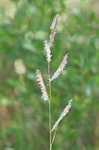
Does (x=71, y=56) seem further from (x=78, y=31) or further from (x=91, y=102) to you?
(x=91, y=102)

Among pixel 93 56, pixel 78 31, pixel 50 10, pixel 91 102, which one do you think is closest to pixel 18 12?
pixel 50 10

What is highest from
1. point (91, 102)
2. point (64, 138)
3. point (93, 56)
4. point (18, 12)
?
point (18, 12)

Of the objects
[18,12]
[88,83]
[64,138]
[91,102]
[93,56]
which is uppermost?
[18,12]

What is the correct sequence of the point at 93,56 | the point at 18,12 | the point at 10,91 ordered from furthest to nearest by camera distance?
the point at 10,91, the point at 18,12, the point at 93,56

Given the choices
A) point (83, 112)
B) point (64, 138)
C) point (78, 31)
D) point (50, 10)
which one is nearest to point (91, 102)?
point (83, 112)

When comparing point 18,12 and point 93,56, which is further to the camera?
point 18,12

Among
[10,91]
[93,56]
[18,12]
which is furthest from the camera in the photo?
[10,91]

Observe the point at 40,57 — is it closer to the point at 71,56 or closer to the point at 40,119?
the point at 71,56

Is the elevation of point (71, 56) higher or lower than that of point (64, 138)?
higher

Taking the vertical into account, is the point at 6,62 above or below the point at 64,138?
above
